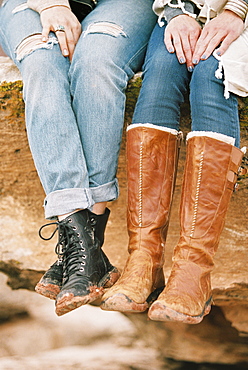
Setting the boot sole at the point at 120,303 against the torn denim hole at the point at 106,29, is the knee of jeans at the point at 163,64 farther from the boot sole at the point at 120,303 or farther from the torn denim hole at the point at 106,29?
the boot sole at the point at 120,303

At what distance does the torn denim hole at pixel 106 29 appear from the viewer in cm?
117

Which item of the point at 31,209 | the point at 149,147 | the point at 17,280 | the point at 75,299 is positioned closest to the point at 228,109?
the point at 149,147

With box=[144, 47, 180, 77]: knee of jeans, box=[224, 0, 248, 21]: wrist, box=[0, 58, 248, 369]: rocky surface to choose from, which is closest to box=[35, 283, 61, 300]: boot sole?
box=[0, 58, 248, 369]: rocky surface

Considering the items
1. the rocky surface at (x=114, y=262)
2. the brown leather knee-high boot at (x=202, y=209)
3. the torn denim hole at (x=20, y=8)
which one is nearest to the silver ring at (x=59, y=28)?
the torn denim hole at (x=20, y=8)

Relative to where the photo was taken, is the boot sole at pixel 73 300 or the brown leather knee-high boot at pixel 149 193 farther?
the brown leather knee-high boot at pixel 149 193

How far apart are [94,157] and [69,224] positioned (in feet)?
0.63

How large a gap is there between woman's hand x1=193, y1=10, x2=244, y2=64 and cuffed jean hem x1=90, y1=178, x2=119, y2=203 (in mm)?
397

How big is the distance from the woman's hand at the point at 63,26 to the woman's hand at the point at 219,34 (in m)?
0.36

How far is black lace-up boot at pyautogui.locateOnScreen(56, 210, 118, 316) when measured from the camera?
1.01m

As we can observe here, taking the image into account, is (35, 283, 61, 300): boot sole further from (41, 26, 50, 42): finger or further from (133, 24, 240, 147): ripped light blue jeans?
(41, 26, 50, 42): finger

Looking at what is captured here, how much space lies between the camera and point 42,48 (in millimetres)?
1152

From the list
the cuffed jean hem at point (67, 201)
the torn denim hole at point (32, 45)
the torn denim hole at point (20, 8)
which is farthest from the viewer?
the torn denim hole at point (20, 8)

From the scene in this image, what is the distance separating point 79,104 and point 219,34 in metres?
0.41

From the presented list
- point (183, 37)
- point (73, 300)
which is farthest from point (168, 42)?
point (73, 300)
